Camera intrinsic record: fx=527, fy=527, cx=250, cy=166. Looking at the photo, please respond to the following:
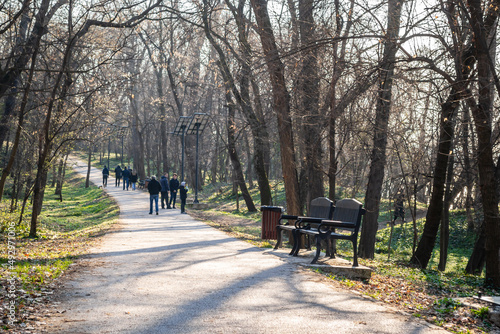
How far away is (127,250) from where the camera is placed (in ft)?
38.3

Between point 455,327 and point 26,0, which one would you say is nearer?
point 455,327

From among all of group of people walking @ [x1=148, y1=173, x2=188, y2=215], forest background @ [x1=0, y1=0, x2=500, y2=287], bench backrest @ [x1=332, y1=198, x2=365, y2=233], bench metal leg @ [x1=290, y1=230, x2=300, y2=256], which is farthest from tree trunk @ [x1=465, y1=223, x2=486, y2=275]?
group of people walking @ [x1=148, y1=173, x2=188, y2=215]

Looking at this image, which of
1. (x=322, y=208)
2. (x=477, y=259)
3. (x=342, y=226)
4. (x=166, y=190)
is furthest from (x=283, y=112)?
(x=166, y=190)

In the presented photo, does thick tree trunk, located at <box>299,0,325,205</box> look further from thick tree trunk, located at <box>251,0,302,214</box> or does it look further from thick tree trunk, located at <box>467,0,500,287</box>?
thick tree trunk, located at <box>467,0,500,287</box>

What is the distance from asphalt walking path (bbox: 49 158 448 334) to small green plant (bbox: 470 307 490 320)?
1412mm

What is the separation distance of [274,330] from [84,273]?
4.25 m

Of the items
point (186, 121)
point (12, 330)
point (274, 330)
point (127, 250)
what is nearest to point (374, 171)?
point (127, 250)

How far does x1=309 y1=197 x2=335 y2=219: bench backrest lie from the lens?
10.7 m

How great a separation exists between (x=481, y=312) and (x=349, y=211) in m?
3.40

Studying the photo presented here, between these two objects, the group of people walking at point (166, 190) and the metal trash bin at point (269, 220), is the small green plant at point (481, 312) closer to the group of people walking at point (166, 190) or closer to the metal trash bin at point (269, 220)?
the metal trash bin at point (269, 220)

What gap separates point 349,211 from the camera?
32.9 feet

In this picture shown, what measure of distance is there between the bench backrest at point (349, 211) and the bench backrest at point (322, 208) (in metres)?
0.17

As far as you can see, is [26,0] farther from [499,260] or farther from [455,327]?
[499,260]

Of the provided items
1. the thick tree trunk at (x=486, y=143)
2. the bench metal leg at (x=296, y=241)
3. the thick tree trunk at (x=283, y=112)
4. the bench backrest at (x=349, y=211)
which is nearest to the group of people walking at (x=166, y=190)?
the thick tree trunk at (x=283, y=112)
